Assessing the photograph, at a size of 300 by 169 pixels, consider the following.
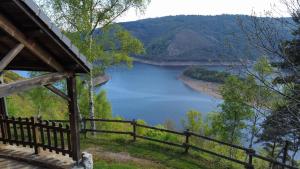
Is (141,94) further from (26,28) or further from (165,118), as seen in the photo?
(26,28)

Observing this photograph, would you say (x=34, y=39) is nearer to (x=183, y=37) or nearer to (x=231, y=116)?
(x=231, y=116)

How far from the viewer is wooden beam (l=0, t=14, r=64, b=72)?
6387 mm

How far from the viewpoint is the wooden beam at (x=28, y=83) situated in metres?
6.58

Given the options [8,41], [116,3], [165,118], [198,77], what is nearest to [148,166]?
[8,41]

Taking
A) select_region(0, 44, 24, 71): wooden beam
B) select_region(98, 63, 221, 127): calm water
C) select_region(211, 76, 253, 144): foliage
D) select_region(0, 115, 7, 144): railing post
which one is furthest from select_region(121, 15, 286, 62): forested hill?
select_region(0, 44, 24, 71): wooden beam

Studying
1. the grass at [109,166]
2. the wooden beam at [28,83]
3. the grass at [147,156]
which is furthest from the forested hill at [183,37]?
the wooden beam at [28,83]

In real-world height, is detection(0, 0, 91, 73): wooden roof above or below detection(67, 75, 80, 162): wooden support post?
above

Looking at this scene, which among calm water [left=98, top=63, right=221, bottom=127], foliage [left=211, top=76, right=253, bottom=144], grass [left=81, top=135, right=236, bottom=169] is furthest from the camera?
calm water [left=98, top=63, right=221, bottom=127]

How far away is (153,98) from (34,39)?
213 feet

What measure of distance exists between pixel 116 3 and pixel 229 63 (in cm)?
1093

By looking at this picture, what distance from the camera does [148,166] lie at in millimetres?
11938

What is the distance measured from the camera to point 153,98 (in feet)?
237

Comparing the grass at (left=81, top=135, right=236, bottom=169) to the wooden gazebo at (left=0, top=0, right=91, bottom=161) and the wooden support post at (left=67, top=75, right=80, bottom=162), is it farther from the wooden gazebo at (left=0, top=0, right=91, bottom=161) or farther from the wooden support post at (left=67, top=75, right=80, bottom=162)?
the wooden gazebo at (left=0, top=0, right=91, bottom=161)

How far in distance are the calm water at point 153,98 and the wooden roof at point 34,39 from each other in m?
35.9
